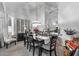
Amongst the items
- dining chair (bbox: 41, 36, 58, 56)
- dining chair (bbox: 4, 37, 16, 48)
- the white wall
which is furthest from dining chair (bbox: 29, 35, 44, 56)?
the white wall

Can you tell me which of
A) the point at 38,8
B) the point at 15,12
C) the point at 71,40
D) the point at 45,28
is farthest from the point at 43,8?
the point at 71,40

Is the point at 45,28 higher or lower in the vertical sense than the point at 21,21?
lower

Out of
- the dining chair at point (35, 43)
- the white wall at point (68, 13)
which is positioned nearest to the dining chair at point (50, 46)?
the dining chair at point (35, 43)

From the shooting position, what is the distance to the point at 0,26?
5.93 ft

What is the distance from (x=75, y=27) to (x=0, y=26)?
1.35 meters

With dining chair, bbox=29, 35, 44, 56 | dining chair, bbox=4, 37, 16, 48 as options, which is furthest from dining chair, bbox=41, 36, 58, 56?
dining chair, bbox=4, 37, 16, 48

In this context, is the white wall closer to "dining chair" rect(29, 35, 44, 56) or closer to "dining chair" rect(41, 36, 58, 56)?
"dining chair" rect(41, 36, 58, 56)

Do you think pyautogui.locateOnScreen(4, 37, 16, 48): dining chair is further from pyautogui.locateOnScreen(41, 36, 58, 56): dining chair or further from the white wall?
the white wall

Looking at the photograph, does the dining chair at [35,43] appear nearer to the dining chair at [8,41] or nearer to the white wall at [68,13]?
the dining chair at [8,41]

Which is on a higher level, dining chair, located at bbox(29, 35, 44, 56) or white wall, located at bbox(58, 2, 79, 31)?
white wall, located at bbox(58, 2, 79, 31)

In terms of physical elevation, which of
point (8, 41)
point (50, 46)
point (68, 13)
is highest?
point (68, 13)

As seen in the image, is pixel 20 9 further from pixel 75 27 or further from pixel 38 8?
pixel 75 27

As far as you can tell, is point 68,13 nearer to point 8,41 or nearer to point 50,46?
point 50,46

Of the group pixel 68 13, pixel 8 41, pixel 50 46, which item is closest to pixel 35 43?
pixel 50 46
